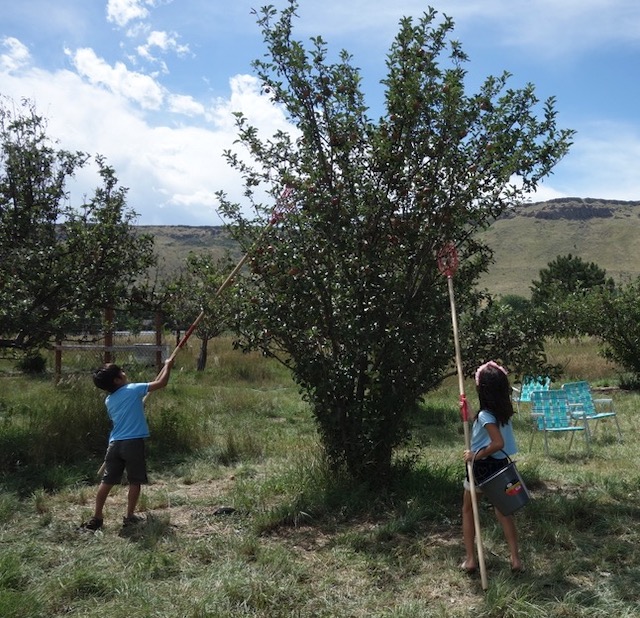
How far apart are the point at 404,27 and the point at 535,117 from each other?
1394 millimetres

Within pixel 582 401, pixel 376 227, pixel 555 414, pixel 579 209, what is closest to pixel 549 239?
pixel 579 209

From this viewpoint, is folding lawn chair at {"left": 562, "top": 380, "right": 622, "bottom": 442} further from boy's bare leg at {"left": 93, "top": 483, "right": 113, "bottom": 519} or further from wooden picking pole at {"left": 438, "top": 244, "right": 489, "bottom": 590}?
boy's bare leg at {"left": 93, "top": 483, "right": 113, "bottom": 519}

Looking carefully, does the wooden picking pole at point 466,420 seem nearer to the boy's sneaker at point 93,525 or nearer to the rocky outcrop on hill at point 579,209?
the boy's sneaker at point 93,525

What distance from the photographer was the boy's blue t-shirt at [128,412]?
5957mm

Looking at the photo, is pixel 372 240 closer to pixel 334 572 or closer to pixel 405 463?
pixel 405 463

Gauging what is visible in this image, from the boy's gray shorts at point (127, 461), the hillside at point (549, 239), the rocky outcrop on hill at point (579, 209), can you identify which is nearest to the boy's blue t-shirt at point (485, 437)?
the boy's gray shorts at point (127, 461)

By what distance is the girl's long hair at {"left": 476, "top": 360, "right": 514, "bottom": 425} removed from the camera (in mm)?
4492

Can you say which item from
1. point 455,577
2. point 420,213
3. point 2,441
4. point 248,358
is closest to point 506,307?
point 420,213

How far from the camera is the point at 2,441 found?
804 cm

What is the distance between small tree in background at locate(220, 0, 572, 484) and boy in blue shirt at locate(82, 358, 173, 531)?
3.70 feet

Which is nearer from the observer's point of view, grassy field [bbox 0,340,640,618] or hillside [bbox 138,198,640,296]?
grassy field [bbox 0,340,640,618]

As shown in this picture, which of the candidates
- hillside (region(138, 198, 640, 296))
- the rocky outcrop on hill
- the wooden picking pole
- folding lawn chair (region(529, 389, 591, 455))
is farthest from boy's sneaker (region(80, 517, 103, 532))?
the rocky outcrop on hill

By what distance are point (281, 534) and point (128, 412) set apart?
172cm

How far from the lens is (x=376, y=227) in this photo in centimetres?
597
